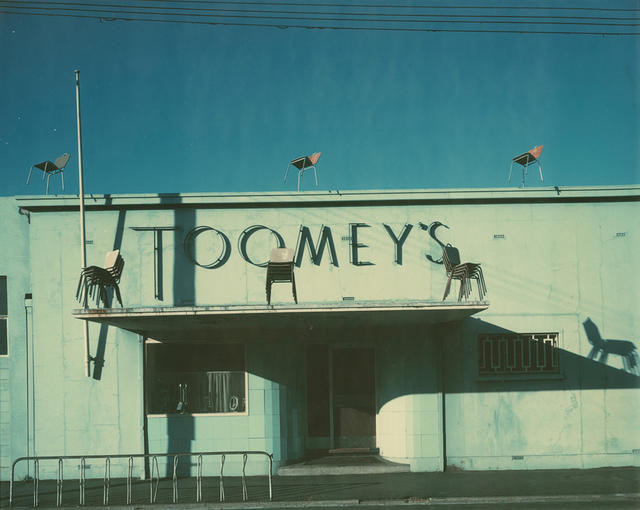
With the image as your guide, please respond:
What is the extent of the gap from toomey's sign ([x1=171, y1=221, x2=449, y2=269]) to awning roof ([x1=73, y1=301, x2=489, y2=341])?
151 cm

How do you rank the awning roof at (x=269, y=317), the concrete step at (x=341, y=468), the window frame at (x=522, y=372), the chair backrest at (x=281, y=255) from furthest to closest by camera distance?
1. the window frame at (x=522, y=372)
2. the concrete step at (x=341, y=468)
3. the chair backrest at (x=281, y=255)
4. the awning roof at (x=269, y=317)

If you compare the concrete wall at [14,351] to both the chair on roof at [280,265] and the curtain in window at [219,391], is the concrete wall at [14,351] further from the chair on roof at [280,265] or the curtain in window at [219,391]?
the chair on roof at [280,265]

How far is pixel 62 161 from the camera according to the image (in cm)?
1498

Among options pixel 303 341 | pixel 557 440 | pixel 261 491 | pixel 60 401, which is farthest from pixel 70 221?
pixel 557 440

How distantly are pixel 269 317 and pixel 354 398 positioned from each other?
3.88m

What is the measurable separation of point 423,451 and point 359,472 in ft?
4.60

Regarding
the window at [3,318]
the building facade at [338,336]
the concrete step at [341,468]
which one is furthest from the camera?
the window at [3,318]

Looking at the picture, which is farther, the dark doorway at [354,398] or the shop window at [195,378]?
the dark doorway at [354,398]

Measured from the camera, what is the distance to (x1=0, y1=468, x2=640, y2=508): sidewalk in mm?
11266

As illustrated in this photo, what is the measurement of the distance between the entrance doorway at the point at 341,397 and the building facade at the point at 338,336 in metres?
0.04

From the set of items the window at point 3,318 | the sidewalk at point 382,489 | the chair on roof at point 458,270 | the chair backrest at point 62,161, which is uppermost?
the chair backrest at point 62,161

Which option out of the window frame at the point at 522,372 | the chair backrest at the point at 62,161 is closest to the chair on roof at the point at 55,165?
the chair backrest at the point at 62,161

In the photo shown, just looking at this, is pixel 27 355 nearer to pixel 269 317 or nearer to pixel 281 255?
pixel 269 317

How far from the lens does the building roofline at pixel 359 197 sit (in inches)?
559
